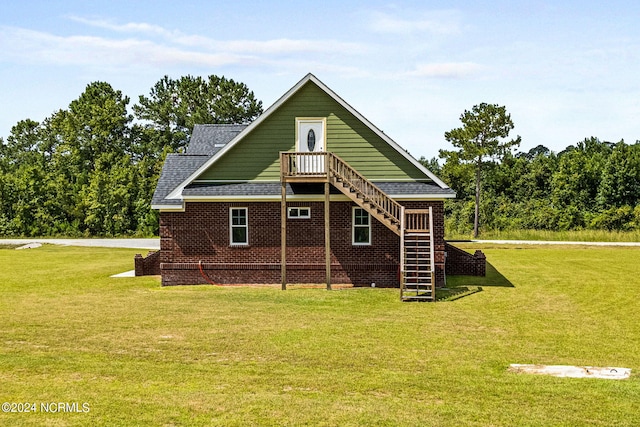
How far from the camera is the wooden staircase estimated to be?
2409cm

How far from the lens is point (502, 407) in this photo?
34.2ft

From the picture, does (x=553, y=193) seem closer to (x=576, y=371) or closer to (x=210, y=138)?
(x=210, y=138)

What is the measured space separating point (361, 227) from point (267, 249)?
3.52 meters

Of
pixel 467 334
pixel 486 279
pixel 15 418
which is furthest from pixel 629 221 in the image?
pixel 15 418

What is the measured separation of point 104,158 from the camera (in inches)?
2756

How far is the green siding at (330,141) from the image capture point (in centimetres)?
2600

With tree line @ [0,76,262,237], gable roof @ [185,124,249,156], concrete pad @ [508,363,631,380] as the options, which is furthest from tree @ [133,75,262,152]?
concrete pad @ [508,363,631,380]

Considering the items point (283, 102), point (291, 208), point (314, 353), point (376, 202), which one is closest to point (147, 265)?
point (291, 208)

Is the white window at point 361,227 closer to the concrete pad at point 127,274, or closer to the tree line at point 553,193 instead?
the concrete pad at point 127,274

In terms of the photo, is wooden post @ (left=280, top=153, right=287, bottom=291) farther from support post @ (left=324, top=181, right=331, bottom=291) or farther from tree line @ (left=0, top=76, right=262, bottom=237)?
tree line @ (left=0, top=76, right=262, bottom=237)

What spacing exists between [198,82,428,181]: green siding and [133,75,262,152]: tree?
51382mm

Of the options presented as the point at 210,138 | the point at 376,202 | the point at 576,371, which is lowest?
the point at 576,371

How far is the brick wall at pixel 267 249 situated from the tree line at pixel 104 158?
3708 cm

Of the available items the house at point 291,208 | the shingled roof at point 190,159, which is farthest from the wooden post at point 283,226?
the shingled roof at point 190,159
